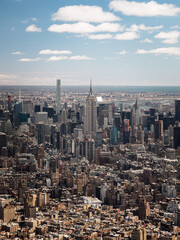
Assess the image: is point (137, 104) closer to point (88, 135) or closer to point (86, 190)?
point (88, 135)

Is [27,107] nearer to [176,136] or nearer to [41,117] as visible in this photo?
[41,117]

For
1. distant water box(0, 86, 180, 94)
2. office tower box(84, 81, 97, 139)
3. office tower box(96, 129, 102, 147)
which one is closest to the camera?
distant water box(0, 86, 180, 94)

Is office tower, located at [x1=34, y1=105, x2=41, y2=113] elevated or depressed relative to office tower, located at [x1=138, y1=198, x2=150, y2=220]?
elevated

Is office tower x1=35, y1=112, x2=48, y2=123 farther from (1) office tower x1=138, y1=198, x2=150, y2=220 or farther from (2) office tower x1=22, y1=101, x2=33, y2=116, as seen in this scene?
(1) office tower x1=138, y1=198, x2=150, y2=220

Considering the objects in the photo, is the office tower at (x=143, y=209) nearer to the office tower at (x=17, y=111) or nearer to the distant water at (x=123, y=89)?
the distant water at (x=123, y=89)

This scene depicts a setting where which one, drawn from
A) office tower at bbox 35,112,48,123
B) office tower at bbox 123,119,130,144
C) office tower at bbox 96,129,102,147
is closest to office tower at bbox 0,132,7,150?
office tower at bbox 35,112,48,123

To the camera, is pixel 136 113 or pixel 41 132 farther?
pixel 136 113

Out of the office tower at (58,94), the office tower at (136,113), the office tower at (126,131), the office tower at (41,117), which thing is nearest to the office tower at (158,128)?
the office tower at (136,113)

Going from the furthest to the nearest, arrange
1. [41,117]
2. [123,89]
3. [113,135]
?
[113,135]
[41,117]
[123,89]

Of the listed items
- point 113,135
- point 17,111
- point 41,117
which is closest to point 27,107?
point 17,111

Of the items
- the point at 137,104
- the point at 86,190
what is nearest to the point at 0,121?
the point at 86,190
